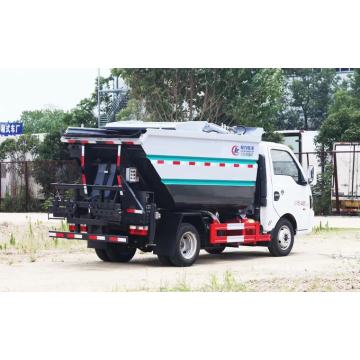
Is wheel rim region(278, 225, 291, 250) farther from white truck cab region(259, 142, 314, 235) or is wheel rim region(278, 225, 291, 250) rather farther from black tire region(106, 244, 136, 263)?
black tire region(106, 244, 136, 263)

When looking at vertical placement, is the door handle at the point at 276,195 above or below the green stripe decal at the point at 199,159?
A: below

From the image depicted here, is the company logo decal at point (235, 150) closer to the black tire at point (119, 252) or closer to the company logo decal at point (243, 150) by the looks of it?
the company logo decal at point (243, 150)

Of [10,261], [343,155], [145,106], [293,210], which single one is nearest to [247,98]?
[145,106]

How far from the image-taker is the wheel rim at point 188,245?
17453 millimetres

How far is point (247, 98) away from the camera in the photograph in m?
40.4

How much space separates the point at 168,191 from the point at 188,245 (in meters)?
1.18

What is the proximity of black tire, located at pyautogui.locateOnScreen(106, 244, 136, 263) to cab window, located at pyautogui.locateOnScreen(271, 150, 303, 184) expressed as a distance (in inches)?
137

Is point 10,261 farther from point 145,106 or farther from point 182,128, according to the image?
point 145,106

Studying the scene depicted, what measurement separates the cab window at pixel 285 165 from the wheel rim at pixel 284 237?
1136mm

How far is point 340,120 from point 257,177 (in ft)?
56.2

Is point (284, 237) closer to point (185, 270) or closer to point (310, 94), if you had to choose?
point (185, 270)

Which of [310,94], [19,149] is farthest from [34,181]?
[310,94]

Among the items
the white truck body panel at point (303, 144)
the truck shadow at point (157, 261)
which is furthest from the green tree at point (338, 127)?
the truck shadow at point (157, 261)

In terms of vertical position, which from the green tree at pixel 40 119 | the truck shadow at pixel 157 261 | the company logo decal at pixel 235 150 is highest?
the green tree at pixel 40 119
